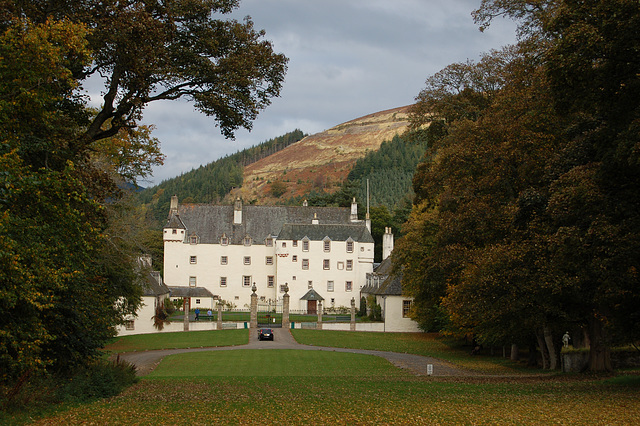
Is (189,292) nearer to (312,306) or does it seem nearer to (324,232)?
(312,306)

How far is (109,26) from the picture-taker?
46.7ft

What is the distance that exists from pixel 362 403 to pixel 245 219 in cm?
6224

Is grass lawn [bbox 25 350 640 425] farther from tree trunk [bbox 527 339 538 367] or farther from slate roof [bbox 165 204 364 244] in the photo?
slate roof [bbox 165 204 364 244]

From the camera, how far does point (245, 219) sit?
74.6m

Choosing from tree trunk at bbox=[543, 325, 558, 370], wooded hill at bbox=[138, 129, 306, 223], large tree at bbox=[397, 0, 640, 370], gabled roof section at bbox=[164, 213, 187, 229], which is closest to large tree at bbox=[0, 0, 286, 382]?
large tree at bbox=[397, 0, 640, 370]

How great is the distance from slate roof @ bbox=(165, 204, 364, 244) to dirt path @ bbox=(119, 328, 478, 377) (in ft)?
87.3

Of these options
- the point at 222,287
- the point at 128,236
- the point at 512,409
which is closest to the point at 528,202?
the point at 512,409

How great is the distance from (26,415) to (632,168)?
47.4ft

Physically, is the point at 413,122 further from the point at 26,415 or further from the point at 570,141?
the point at 26,415

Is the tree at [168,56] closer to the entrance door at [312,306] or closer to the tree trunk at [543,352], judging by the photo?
the tree trunk at [543,352]

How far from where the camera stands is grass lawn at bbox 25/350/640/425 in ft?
36.3

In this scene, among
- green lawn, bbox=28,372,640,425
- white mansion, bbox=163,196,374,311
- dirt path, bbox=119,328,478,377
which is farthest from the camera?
white mansion, bbox=163,196,374,311

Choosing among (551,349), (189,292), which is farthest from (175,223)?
(551,349)

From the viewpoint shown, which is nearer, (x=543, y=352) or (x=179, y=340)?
(x=543, y=352)
